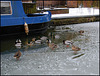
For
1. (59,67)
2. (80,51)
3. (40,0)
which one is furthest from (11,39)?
(40,0)

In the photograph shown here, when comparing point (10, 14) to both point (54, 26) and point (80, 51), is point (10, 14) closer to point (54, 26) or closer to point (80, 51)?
point (80, 51)

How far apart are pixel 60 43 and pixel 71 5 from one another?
20181mm

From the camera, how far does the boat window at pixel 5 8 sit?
9.43 meters

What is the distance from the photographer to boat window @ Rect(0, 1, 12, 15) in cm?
943

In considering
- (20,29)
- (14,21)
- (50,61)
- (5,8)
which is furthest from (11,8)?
(50,61)

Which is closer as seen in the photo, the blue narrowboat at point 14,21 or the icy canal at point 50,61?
the icy canal at point 50,61

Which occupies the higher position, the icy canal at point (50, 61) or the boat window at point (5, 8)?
the boat window at point (5, 8)

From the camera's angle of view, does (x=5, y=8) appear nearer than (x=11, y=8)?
Yes

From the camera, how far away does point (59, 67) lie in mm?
5797

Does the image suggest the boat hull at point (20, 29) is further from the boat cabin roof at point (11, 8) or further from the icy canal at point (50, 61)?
the icy canal at point (50, 61)

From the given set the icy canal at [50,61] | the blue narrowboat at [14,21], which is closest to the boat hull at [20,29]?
the blue narrowboat at [14,21]

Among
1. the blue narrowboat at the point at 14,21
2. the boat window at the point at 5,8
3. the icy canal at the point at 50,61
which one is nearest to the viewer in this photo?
the icy canal at the point at 50,61

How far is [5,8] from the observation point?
9531mm

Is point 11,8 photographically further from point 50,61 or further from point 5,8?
point 50,61
